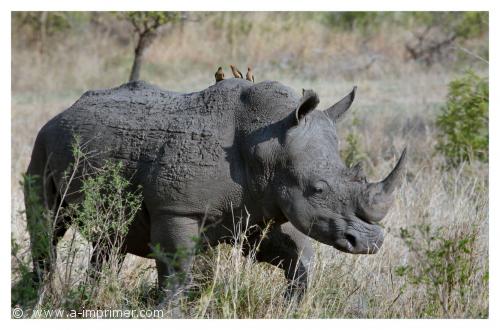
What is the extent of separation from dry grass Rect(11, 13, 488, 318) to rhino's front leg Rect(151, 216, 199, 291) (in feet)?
0.74

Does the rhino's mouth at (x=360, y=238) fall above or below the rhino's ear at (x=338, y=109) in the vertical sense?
below

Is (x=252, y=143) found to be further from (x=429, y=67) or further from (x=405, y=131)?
(x=429, y=67)

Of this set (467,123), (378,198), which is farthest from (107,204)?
(467,123)

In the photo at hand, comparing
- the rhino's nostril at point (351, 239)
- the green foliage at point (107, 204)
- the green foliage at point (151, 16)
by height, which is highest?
the green foliage at point (151, 16)

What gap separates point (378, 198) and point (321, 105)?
24.7ft

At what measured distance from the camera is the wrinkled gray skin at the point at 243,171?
5129 mm

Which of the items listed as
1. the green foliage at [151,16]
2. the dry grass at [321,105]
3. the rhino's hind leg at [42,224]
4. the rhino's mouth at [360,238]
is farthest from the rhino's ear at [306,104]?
the green foliage at [151,16]

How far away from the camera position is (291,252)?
570 centimetres

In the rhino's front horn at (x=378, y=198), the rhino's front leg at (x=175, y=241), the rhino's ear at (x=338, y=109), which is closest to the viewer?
the rhino's front horn at (x=378, y=198)

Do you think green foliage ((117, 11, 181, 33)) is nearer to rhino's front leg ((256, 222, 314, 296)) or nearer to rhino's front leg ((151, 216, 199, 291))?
rhino's front leg ((256, 222, 314, 296))

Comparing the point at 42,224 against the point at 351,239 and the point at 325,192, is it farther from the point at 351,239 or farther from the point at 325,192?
the point at 351,239

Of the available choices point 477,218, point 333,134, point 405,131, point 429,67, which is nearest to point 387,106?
point 405,131

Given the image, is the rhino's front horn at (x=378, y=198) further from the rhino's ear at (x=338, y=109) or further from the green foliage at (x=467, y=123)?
the green foliage at (x=467, y=123)

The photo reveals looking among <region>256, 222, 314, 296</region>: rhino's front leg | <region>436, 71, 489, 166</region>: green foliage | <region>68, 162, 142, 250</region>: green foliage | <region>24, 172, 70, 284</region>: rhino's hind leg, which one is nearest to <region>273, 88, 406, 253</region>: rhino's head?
<region>256, 222, 314, 296</region>: rhino's front leg
